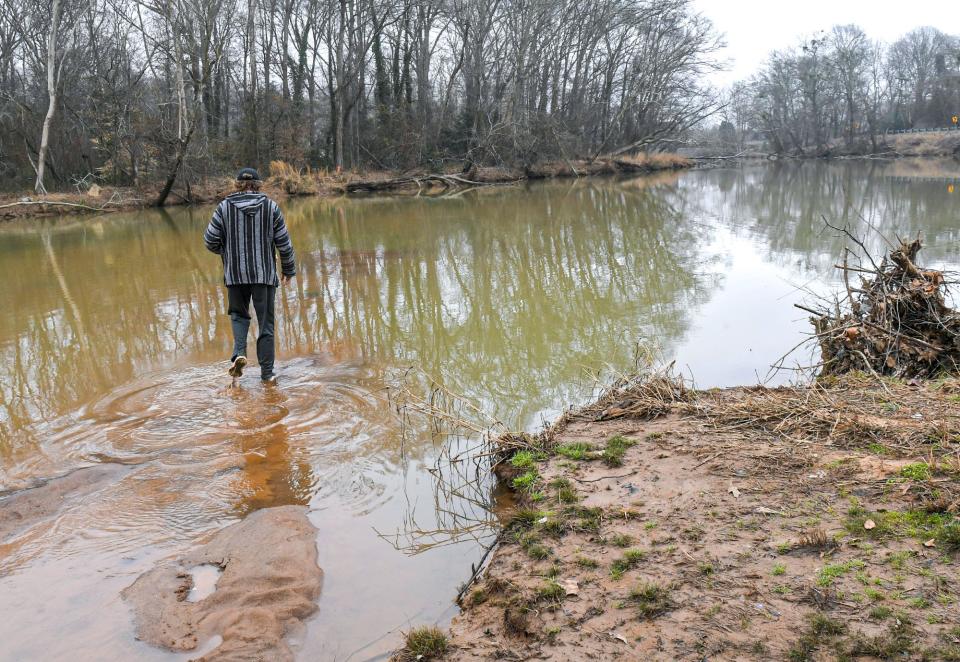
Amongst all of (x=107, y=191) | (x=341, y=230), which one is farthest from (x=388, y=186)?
(x=341, y=230)

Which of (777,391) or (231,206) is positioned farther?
(231,206)

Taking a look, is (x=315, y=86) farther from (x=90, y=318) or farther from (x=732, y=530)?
(x=732, y=530)

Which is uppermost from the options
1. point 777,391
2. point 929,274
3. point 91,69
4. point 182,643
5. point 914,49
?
point 914,49

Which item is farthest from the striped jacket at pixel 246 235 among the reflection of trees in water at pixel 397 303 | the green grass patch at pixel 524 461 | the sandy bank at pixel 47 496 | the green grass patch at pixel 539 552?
the green grass patch at pixel 539 552

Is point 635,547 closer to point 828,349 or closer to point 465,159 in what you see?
point 828,349

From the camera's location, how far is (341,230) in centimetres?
2064

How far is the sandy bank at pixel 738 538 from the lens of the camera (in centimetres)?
302

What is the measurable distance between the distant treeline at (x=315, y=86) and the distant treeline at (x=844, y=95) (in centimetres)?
2510

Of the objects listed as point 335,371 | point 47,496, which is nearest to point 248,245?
point 335,371

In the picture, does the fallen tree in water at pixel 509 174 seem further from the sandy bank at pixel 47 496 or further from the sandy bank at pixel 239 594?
the sandy bank at pixel 239 594

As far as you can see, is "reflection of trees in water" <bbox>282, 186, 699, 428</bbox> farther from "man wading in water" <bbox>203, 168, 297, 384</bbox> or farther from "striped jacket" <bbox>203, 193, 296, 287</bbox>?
"striped jacket" <bbox>203, 193, 296, 287</bbox>

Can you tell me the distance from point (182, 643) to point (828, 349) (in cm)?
585

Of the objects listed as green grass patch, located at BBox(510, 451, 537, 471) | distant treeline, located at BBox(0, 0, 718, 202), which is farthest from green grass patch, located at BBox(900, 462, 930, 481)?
distant treeline, located at BBox(0, 0, 718, 202)

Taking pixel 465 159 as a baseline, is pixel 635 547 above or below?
below
